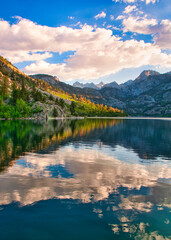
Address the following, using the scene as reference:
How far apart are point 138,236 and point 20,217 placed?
26.6 ft

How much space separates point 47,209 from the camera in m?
13.2

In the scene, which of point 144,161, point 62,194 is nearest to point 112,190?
point 62,194

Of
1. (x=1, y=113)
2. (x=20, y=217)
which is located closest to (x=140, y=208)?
(x=20, y=217)

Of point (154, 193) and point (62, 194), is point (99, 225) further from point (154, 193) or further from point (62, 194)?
point (154, 193)

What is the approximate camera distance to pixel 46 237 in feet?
33.8

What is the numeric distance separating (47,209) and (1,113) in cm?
18824

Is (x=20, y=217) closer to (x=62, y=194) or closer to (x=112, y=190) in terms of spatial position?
(x=62, y=194)

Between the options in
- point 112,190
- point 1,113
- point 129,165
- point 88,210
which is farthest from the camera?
point 1,113

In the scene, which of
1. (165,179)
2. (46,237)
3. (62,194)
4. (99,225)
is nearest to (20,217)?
(46,237)

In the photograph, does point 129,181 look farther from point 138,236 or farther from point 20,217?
point 20,217

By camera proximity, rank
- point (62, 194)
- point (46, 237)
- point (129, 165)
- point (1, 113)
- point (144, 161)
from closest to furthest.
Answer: point (46, 237) → point (62, 194) → point (129, 165) → point (144, 161) → point (1, 113)

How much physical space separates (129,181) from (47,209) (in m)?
10.2

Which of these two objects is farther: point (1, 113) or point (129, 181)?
point (1, 113)

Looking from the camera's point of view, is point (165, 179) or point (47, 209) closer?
point (47, 209)
